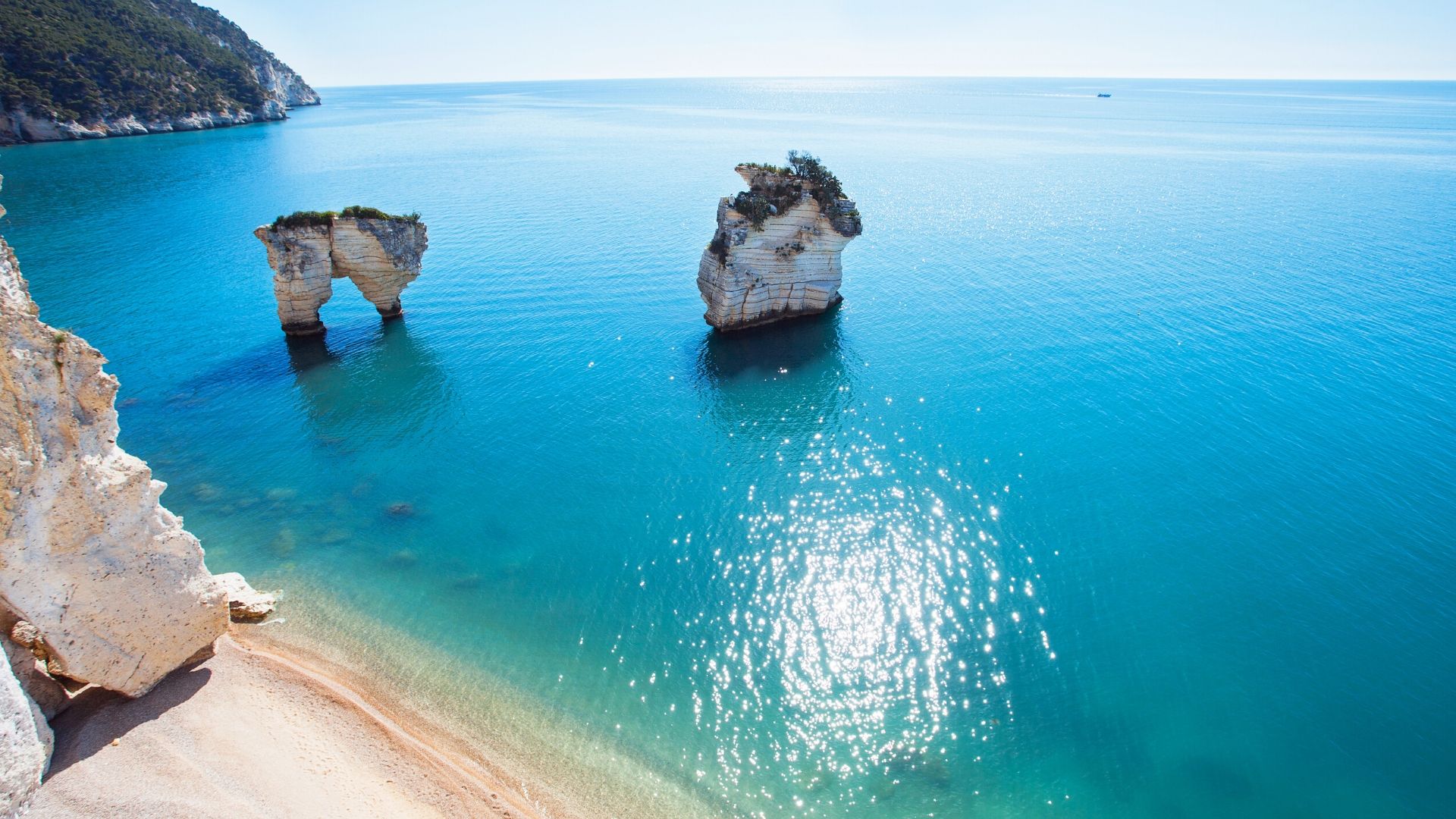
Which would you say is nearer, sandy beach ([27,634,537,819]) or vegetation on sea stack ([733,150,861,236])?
sandy beach ([27,634,537,819])

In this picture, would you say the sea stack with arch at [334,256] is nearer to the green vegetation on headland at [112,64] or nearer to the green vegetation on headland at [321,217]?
the green vegetation on headland at [321,217]

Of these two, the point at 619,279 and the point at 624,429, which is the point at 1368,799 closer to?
the point at 624,429

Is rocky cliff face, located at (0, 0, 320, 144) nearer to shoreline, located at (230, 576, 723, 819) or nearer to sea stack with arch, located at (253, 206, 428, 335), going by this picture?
sea stack with arch, located at (253, 206, 428, 335)

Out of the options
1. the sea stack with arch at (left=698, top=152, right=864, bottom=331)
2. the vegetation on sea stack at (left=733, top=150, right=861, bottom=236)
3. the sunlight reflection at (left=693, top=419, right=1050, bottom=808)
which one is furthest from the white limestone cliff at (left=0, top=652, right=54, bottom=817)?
the vegetation on sea stack at (left=733, top=150, right=861, bottom=236)

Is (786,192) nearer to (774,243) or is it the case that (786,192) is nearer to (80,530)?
(774,243)

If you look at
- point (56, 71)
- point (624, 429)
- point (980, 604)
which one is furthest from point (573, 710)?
point (56, 71)

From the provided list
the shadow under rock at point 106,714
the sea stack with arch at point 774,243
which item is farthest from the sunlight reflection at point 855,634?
the sea stack with arch at point 774,243
